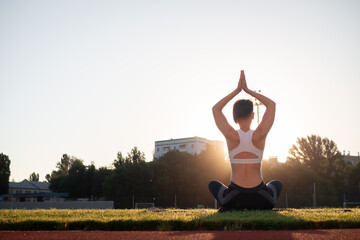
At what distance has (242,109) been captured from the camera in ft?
25.6

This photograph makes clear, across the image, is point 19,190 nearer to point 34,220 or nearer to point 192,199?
point 192,199

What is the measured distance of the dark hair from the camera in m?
7.77

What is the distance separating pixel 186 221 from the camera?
4.93 metres

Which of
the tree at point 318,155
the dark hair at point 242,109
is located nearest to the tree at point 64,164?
the tree at point 318,155

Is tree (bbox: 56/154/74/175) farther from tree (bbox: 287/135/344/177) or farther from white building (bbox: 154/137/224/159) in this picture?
tree (bbox: 287/135/344/177)

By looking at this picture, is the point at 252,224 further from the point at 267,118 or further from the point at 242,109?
the point at 242,109

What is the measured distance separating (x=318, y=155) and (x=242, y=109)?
160 ft

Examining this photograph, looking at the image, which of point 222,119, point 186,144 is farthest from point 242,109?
point 186,144

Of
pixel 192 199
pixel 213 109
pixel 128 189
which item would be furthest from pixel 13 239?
pixel 128 189

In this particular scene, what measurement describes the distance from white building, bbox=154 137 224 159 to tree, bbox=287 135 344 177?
68.2ft

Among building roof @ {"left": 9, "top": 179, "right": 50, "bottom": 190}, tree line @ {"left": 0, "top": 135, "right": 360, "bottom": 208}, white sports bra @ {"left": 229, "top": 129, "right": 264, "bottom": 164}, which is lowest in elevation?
building roof @ {"left": 9, "top": 179, "right": 50, "bottom": 190}

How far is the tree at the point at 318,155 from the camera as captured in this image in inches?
1973

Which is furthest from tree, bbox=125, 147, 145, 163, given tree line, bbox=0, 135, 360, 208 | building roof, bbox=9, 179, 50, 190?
building roof, bbox=9, 179, 50, 190

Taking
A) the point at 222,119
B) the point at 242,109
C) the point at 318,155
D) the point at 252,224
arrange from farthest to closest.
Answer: the point at 318,155 < the point at 242,109 < the point at 222,119 < the point at 252,224
